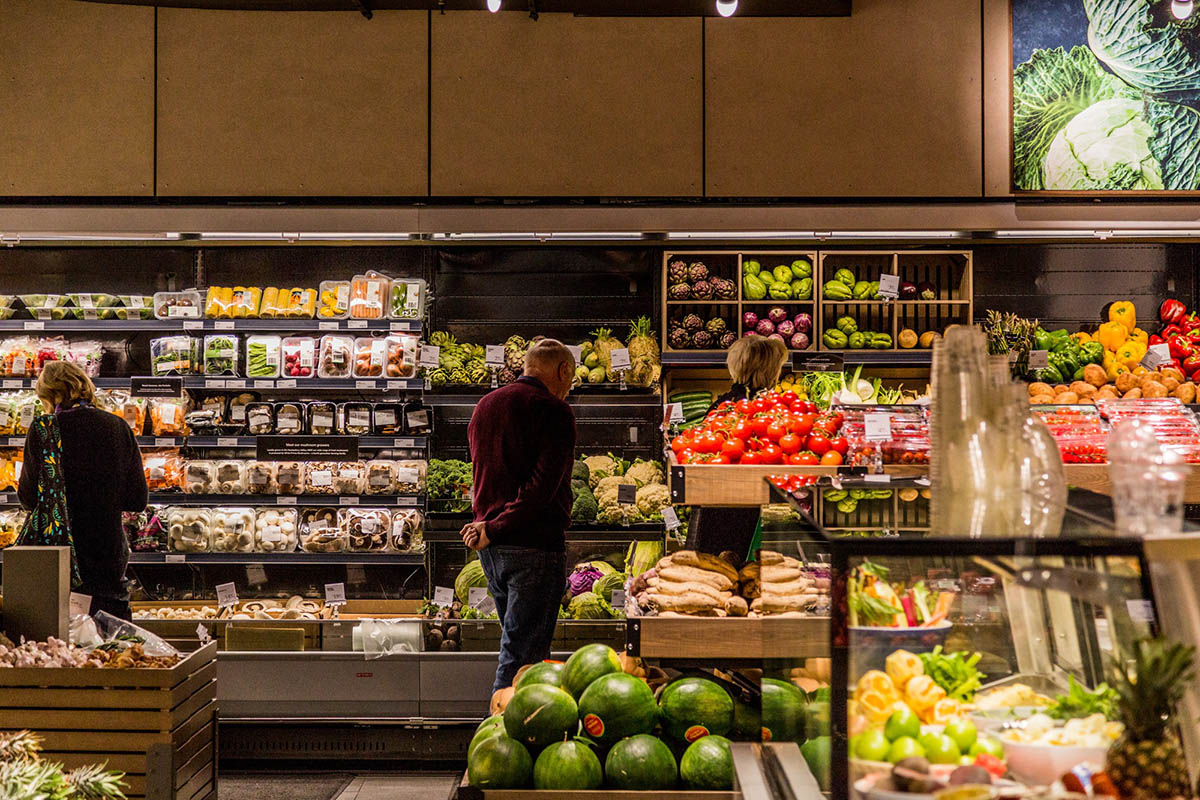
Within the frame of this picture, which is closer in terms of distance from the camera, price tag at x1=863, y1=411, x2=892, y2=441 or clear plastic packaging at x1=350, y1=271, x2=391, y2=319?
price tag at x1=863, y1=411, x2=892, y2=441

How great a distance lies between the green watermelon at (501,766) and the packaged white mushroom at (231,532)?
10.2ft

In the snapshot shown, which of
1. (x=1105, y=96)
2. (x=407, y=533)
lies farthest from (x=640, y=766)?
(x=1105, y=96)

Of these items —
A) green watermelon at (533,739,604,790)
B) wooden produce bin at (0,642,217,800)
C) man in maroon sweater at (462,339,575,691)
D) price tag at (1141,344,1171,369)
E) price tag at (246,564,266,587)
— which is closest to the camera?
green watermelon at (533,739,604,790)

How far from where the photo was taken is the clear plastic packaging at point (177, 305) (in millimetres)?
5129

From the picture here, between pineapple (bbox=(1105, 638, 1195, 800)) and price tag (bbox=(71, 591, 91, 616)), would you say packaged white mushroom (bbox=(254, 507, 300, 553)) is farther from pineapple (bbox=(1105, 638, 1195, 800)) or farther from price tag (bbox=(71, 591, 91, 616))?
pineapple (bbox=(1105, 638, 1195, 800))

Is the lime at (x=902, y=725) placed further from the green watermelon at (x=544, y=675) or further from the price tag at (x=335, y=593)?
the price tag at (x=335, y=593)

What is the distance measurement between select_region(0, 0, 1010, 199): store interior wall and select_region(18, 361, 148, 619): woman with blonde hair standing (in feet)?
4.20

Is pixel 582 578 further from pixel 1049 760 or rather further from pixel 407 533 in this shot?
pixel 1049 760

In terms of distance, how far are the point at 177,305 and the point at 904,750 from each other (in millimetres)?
4701

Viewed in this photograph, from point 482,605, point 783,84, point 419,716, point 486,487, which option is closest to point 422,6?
point 783,84

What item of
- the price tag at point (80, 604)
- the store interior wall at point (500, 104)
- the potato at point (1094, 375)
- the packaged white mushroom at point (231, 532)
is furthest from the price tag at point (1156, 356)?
the price tag at point (80, 604)

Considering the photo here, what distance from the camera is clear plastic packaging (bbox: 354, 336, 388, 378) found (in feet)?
16.9

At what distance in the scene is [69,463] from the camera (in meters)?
4.38

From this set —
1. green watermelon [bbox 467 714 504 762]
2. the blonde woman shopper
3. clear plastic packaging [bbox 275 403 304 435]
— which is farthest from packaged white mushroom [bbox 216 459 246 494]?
green watermelon [bbox 467 714 504 762]
